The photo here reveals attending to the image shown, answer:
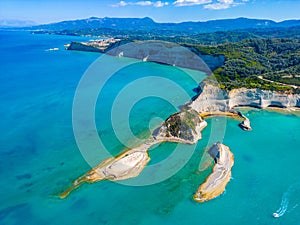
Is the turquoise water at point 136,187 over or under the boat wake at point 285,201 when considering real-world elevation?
over

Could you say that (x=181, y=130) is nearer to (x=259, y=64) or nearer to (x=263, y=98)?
(x=263, y=98)

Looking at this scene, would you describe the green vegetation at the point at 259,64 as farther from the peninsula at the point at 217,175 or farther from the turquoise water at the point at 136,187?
the peninsula at the point at 217,175

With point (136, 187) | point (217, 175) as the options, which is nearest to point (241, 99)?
point (217, 175)

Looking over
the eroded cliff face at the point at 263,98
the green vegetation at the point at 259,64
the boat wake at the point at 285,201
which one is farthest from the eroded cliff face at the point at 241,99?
the boat wake at the point at 285,201

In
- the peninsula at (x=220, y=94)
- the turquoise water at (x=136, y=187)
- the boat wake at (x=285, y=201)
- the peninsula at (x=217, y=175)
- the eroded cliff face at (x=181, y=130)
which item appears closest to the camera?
the turquoise water at (x=136, y=187)

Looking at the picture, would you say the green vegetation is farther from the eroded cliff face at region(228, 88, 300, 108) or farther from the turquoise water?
the turquoise water

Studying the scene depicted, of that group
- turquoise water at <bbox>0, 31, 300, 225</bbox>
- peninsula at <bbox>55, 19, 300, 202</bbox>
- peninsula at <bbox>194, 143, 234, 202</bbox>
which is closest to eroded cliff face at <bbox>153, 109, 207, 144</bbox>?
peninsula at <bbox>55, 19, 300, 202</bbox>

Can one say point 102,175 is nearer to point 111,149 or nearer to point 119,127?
point 111,149
